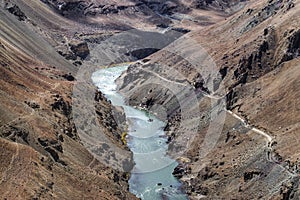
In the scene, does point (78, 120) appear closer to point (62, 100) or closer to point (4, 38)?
point (62, 100)

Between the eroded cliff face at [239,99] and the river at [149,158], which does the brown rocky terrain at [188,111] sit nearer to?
the eroded cliff face at [239,99]

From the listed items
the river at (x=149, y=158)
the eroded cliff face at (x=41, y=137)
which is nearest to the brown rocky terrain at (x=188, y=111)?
the eroded cliff face at (x=41, y=137)

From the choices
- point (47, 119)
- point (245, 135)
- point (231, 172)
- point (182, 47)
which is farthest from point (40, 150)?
point (182, 47)

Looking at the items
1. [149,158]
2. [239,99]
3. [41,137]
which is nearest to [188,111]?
[239,99]

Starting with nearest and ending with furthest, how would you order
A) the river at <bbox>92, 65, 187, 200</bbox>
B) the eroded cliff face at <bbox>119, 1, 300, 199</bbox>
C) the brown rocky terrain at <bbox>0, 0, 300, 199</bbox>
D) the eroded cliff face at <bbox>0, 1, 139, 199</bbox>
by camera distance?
the eroded cliff face at <bbox>0, 1, 139, 199</bbox> < the brown rocky terrain at <bbox>0, 0, 300, 199</bbox> < the eroded cliff face at <bbox>119, 1, 300, 199</bbox> < the river at <bbox>92, 65, 187, 200</bbox>

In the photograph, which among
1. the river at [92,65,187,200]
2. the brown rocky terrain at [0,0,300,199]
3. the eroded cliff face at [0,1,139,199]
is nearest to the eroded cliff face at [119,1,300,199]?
the brown rocky terrain at [0,0,300,199]

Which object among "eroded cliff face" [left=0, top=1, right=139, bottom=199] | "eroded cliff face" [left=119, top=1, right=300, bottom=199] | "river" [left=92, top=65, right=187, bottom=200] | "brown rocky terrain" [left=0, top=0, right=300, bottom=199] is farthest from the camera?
"river" [left=92, top=65, right=187, bottom=200]

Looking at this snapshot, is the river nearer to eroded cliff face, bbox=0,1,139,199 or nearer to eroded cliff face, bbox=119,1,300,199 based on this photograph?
eroded cliff face, bbox=119,1,300,199
